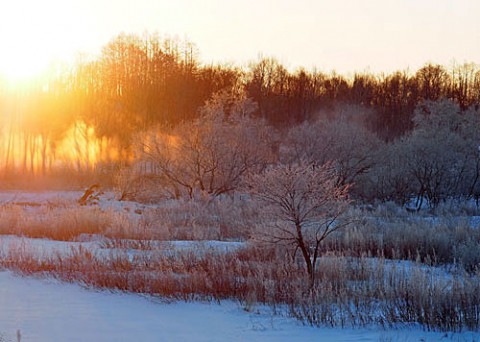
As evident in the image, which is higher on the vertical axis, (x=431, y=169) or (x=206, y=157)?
(x=206, y=157)

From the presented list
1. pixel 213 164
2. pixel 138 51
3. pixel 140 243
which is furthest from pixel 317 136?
pixel 138 51

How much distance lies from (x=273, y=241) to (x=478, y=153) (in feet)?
84.4

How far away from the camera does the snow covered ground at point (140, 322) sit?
8.28 metres

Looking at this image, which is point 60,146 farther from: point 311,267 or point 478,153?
point 311,267

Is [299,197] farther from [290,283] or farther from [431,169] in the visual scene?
[431,169]

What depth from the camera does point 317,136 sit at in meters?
36.7

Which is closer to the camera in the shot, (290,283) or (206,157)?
(290,283)

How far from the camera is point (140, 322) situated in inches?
363

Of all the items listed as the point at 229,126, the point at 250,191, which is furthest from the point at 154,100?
the point at 250,191

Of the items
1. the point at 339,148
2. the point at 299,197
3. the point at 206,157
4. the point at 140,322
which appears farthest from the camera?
the point at 339,148

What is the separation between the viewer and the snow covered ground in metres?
8.28

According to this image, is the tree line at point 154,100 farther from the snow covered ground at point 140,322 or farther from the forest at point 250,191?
the snow covered ground at point 140,322

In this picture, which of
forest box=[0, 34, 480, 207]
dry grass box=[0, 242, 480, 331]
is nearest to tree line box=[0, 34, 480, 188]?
forest box=[0, 34, 480, 207]

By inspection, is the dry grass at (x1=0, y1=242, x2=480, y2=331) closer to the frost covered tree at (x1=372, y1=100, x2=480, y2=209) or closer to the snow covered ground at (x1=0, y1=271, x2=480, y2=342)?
the snow covered ground at (x1=0, y1=271, x2=480, y2=342)
